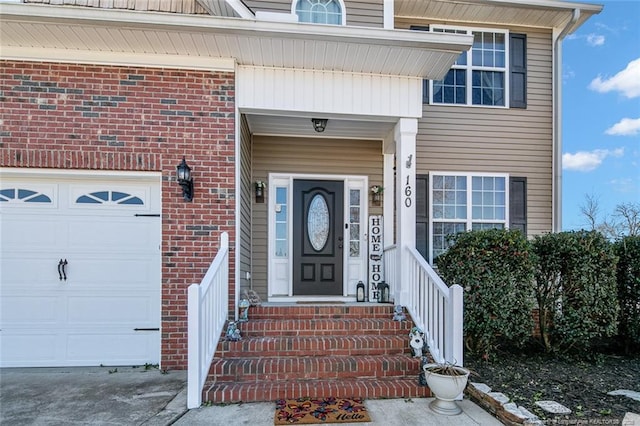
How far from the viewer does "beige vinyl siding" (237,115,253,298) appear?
4875 millimetres

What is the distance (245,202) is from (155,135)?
4.60 feet

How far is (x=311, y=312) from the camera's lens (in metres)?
4.55

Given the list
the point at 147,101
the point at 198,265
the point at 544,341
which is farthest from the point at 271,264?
the point at 544,341

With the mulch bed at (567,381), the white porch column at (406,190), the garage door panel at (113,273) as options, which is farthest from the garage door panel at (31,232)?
the mulch bed at (567,381)

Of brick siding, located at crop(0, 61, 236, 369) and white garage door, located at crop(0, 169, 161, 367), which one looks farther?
white garage door, located at crop(0, 169, 161, 367)

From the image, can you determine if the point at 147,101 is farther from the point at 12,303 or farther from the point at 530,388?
the point at 530,388

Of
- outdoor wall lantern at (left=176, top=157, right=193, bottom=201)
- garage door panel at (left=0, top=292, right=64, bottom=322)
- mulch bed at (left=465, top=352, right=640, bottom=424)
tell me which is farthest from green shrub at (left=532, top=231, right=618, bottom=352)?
garage door panel at (left=0, top=292, right=64, bottom=322)

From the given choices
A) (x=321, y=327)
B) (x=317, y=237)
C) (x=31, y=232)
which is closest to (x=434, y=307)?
(x=321, y=327)

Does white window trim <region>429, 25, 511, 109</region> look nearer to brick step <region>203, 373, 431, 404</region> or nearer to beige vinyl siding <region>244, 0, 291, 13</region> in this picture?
beige vinyl siding <region>244, 0, 291, 13</region>

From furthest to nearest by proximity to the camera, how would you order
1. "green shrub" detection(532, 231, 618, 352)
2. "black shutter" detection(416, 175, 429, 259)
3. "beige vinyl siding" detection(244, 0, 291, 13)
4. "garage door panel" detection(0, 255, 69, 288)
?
"black shutter" detection(416, 175, 429, 259), "beige vinyl siding" detection(244, 0, 291, 13), "green shrub" detection(532, 231, 618, 352), "garage door panel" detection(0, 255, 69, 288)

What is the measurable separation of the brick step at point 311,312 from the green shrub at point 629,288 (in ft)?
9.65

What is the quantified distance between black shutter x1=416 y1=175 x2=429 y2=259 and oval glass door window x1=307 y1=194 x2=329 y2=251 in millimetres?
1441

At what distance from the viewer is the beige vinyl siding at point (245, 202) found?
4.88 metres

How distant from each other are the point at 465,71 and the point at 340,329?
4.64m
